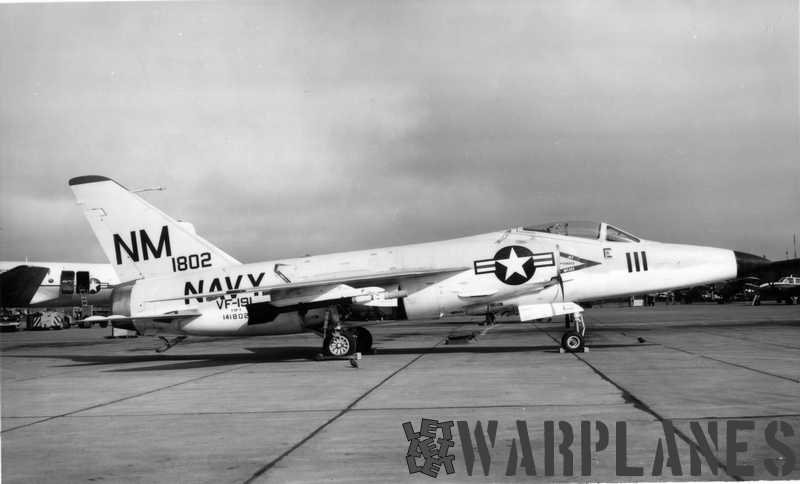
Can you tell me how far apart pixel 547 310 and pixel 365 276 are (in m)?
4.16

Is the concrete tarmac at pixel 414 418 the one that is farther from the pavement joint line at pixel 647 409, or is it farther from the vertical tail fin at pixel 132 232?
the vertical tail fin at pixel 132 232

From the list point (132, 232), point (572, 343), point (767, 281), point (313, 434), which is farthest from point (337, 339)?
point (767, 281)

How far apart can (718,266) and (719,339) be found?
15.8ft

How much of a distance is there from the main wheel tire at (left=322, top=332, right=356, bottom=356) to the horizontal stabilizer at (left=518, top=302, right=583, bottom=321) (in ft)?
12.9

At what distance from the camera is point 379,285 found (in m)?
16.8

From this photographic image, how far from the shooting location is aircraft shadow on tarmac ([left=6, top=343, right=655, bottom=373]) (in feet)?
55.5

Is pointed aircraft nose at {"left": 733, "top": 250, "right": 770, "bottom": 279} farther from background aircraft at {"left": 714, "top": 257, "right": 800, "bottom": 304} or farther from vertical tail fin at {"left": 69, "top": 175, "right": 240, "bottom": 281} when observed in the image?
vertical tail fin at {"left": 69, "top": 175, "right": 240, "bottom": 281}

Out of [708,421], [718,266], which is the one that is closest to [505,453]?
[708,421]

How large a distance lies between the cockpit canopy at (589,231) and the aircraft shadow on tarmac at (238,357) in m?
2.74

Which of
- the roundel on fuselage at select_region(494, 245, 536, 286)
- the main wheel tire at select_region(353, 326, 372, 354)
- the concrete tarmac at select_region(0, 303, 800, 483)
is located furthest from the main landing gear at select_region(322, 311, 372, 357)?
the roundel on fuselage at select_region(494, 245, 536, 286)

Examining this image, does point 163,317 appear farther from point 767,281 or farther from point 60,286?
point 767,281

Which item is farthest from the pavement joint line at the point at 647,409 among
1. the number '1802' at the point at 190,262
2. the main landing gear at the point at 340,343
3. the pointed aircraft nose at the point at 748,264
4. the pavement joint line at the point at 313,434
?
the number '1802' at the point at 190,262

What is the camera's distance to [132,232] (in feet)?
58.0

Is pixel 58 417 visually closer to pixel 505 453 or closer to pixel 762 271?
pixel 505 453
